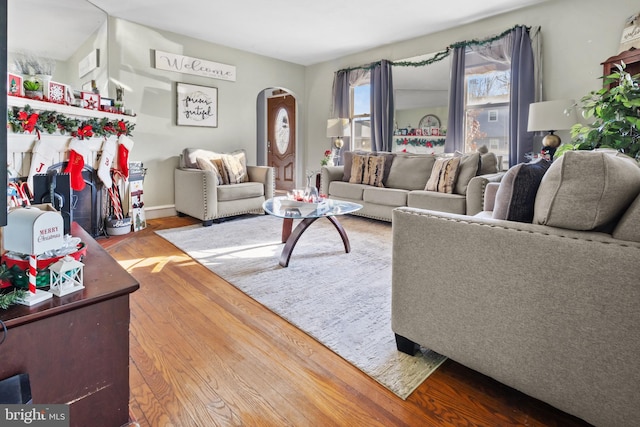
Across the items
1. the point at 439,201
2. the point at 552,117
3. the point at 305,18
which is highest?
the point at 305,18

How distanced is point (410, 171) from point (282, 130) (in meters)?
3.78

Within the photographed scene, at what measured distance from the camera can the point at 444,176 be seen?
13.2 ft

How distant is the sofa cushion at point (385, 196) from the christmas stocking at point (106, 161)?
282 centimetres

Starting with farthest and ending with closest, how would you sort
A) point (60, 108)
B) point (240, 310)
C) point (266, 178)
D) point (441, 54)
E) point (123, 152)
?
point (266, 178)
point (441, 54)
point (123, 152)
point (60, 108)
point (240, 310)

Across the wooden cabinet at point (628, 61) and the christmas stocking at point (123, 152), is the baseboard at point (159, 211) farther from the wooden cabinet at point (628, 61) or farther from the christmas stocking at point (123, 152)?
the wooden cabinet at point (628, 61)

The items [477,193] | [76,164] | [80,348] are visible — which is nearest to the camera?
[80,348]

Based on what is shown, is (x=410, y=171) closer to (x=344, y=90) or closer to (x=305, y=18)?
(x=344, y=90)

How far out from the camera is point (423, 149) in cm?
509

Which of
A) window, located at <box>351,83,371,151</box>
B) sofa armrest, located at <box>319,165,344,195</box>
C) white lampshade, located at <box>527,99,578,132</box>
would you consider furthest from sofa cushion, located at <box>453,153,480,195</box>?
window, located at <box>351,83,371,151</box>

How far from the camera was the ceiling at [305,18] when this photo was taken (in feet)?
12.7

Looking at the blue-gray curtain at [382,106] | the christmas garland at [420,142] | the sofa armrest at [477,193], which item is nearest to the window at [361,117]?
the blue-gray curtain at [382,106]

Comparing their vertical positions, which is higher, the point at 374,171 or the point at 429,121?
the point at 429,121

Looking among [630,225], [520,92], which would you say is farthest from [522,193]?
[520,92]

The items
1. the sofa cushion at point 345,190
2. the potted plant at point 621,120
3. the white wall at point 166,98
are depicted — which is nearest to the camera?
the potted plant at point 621,120
